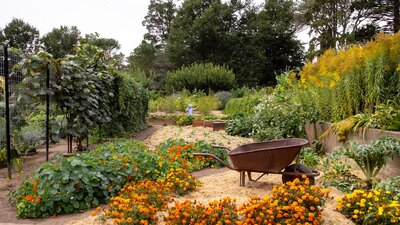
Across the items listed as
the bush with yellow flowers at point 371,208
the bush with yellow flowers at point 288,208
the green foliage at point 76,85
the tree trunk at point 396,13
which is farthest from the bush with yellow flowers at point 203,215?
the tree trunk at point 396,13

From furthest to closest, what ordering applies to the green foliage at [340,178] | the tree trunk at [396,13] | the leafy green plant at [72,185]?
1. the tree trunk at [396,13]
2. the green foliage at [340,178]
3. the leafy green plant at [72,185]

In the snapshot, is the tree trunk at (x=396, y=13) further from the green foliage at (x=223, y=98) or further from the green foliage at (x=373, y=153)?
the green foliage at (x=373, y=153)

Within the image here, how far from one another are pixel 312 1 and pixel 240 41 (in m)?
8.86

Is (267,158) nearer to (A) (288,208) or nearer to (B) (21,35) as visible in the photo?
(A) (288,208)

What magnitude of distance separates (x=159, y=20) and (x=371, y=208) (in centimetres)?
4025

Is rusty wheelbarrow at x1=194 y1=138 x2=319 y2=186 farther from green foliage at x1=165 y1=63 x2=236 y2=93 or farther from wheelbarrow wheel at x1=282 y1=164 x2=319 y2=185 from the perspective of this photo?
green foliage at x1=165 y1=63 x2=236 y2=93

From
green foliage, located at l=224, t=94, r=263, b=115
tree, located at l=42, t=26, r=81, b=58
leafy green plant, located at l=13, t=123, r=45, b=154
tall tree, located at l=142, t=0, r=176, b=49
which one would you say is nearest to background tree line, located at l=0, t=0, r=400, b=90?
tree, located at l=42, t=26, r=81, b=58

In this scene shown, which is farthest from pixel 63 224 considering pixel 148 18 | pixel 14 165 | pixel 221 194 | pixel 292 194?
pixel 148 18

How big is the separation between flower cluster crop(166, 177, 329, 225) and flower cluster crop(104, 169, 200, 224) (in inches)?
9.4

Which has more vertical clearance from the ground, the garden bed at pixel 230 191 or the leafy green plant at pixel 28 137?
the leafy green plant at pixel 28 137

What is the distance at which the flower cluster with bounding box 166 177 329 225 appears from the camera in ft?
8.99

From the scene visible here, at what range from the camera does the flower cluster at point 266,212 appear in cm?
274

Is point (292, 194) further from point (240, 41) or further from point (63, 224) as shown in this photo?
point (240, 41)

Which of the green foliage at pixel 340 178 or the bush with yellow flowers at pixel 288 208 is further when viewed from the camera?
the green foliage at pixel 340 178
